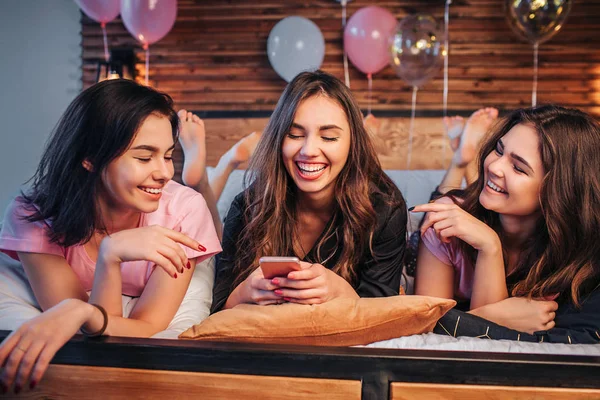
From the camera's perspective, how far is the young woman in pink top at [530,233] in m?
1.74

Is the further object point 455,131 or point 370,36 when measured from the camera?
point 370,36

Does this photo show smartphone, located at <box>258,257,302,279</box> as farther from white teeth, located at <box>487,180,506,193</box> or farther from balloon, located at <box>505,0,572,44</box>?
balloon, located at <box>505,0,572,44</box>

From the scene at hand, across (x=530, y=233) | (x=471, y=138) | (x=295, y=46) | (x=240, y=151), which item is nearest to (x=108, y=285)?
(x=530, y=233)

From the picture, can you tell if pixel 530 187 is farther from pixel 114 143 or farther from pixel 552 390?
pixel 114 143

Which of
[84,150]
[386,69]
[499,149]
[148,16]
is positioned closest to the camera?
[84,150]

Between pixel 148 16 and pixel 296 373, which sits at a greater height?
pixel 148 16

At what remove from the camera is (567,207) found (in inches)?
71.7

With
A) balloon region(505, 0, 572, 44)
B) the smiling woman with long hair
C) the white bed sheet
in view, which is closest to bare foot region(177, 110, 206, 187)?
the smiling woman with long hair

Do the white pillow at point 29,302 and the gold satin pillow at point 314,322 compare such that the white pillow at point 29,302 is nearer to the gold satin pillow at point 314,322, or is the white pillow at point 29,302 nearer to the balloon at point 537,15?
the gold satin pillow at point 314,322

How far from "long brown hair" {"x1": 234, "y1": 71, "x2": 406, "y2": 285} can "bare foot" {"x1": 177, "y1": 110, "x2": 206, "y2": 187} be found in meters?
0.61

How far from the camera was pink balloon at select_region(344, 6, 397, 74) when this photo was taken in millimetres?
4129

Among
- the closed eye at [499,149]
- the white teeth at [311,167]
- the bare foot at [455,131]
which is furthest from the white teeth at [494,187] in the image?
the bare foot at [455,131]

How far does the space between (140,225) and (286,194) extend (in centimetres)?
50

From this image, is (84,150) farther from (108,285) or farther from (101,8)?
(101,8)
